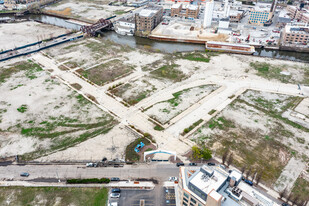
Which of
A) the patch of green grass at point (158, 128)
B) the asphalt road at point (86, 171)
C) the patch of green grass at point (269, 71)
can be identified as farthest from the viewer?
the patch of green grass at point (269, 71)

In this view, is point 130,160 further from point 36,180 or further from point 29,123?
point 29,123

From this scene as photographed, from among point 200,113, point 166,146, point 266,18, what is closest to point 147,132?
point 166,146

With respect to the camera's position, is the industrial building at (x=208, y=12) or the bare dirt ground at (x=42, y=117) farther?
the industrial building at (x=208, y=12)

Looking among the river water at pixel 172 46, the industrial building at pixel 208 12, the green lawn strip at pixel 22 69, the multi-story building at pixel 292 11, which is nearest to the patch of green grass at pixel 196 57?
the river water at pixel 172 46

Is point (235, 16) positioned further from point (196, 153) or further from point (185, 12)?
point (196, 153)

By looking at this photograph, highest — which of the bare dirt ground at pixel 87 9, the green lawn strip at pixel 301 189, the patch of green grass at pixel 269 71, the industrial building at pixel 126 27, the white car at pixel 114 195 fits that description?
the bare dirt ground at pixel 87 9

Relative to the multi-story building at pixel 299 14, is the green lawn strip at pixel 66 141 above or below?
below

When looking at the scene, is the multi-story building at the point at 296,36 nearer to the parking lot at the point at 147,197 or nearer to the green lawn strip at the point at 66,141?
the green lawn strip at the point at 66,141

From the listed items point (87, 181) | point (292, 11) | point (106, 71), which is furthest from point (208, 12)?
point (87, 181)
